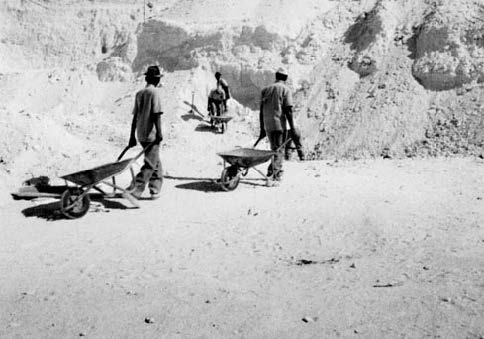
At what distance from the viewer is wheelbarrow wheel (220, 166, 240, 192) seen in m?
6.76

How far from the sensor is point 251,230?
508 cm

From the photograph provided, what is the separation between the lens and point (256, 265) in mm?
4160

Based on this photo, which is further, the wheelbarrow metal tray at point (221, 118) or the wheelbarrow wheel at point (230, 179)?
the wheelbarrow metal tray at point (221, 118)

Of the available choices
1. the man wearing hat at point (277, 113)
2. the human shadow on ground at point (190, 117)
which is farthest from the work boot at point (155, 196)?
the human shadow on ground at point (190, 117)

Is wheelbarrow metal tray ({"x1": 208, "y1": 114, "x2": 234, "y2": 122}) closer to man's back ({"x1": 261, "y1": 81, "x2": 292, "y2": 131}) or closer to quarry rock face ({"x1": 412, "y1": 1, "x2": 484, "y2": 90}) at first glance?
quarry rock face ({"x1": 412, "y1": 1, "x2": 484, "y2": 90})

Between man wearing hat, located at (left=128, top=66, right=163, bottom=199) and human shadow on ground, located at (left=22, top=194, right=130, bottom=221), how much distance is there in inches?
11.0

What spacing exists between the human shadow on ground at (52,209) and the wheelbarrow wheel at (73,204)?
0.15 meters

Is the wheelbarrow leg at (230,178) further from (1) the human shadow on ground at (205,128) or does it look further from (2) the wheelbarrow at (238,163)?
(1) the human shadow on ground at (205,128)

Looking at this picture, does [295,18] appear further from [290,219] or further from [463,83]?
[290,219]

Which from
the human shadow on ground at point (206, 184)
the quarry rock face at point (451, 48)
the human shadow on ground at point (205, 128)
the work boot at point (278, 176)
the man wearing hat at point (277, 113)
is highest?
the quarry rock face at point (451, 48)

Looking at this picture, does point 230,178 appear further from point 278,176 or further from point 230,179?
point 278,176

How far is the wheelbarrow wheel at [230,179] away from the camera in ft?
22.2

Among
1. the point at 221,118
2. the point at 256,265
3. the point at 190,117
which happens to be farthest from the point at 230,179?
the point at 190,117

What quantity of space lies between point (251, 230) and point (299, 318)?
1924mm
